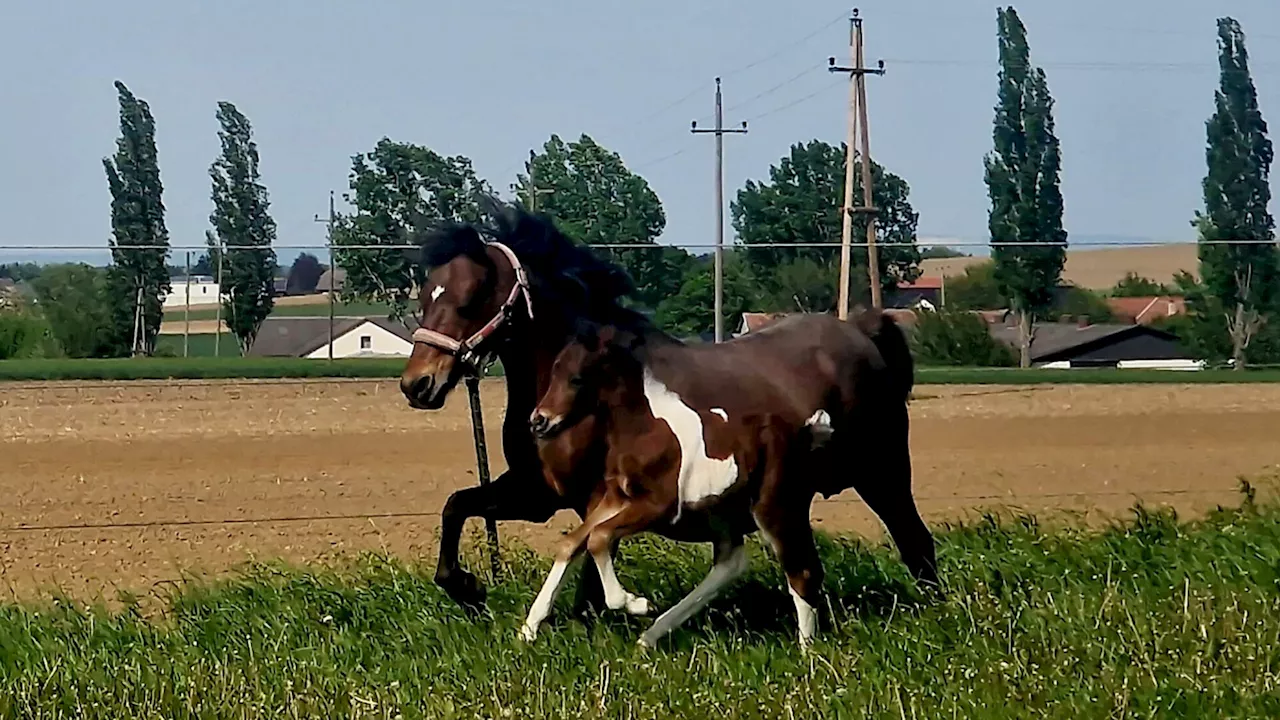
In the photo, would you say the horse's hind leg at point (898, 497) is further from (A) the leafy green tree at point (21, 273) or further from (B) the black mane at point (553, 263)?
(A) the leafy green tree at point (21, 273)

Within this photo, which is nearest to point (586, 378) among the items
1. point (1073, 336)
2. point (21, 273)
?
point (21, 273)

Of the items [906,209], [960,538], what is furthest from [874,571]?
[906,209]

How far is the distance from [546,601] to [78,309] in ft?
134

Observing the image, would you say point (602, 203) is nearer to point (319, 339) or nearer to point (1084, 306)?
point (319, 339)

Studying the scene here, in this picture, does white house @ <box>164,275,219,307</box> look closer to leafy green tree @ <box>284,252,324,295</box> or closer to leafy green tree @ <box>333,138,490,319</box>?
leafy green tree @ <box>284,252,324,295</box>

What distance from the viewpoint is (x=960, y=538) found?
8.73 m

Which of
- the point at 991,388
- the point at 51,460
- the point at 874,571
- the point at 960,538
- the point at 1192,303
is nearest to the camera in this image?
the point at 874,571

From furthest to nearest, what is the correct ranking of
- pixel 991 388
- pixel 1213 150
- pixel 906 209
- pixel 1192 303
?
pixel 1213 150 < pixel 1192 303 < pixel 906 209 < pixel 991 388

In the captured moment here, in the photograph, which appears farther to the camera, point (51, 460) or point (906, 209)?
point (906, 209)

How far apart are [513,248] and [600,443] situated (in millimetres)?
915

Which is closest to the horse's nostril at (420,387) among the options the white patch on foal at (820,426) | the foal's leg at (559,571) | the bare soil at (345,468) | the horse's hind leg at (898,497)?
the foal's leg at (559,571)

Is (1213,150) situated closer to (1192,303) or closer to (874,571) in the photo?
(1192,303)

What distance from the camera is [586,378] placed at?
6.66 metres

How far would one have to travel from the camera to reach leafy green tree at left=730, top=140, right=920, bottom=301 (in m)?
39.9
